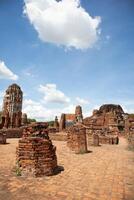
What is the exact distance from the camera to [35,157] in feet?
22.1

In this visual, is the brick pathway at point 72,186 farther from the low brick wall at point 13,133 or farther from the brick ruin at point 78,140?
the low brick wall at point 13,133

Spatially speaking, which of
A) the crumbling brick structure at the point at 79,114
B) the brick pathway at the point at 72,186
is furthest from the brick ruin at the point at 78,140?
the crumbling brick structure at the point at 79,114

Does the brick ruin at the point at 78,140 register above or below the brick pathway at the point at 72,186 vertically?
above

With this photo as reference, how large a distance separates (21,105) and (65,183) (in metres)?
46.2

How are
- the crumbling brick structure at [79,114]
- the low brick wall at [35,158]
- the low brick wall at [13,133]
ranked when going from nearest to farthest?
the low brick wall at [35,158]
the low brick wall at [13,133]
the crumbling brick structure at [79,114]

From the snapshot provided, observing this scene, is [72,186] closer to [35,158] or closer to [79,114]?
[35,158]

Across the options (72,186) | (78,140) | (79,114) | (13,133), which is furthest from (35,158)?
(79,114)

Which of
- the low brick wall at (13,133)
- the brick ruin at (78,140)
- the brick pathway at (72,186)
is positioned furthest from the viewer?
the low brick wall at (13,133)

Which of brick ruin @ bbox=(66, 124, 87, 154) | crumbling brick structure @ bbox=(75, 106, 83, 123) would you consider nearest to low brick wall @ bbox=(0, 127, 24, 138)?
brick ruin @ bbox=(66, 124, 87, 154)

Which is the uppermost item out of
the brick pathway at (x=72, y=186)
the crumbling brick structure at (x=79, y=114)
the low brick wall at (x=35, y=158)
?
the crumbling brick structure at (x=79, y=114)

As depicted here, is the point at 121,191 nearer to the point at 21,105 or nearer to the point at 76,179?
the point at 76,179

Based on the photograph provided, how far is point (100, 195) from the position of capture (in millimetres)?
5031

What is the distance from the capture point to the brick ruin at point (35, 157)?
21.8 feet

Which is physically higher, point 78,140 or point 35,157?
point 78,140
